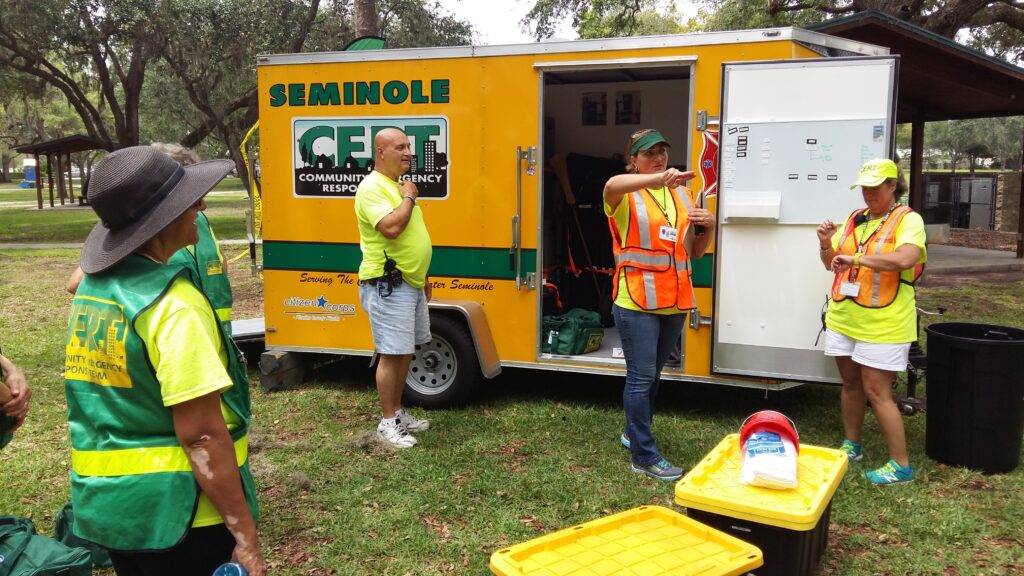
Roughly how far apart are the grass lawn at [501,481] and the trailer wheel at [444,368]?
0.17 meters

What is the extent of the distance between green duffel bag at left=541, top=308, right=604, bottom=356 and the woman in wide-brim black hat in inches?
150

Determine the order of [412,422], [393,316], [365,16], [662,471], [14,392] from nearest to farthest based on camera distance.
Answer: [14,392] < [662,471] < [393,316] < [412,422] < [365,16]

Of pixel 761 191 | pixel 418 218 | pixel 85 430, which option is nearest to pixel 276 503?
pixel 418 218

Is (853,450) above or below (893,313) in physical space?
below

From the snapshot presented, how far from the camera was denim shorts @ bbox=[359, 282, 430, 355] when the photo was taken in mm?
4645

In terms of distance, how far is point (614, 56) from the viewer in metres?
4.96

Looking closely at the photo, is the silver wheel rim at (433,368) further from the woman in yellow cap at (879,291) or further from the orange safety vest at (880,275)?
the orange safety vest at (880,275)

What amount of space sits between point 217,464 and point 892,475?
359 centimetres

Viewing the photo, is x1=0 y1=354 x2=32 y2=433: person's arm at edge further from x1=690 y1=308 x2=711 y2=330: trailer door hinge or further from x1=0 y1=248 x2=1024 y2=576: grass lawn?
x1=690 y1=308 x2=711 y2=330: trailer door hinge

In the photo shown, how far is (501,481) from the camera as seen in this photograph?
4.29 meters

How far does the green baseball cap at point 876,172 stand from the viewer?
3951mm

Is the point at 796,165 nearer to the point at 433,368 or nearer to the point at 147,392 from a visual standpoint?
the point at 433,368

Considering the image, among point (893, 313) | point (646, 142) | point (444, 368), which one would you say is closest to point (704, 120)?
point (646, 142)

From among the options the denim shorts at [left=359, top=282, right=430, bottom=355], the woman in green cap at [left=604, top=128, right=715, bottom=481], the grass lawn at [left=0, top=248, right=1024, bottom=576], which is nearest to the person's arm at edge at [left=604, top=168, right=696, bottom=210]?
the woman in green cap at [left=604, top=128, right=715, bottom=481]
